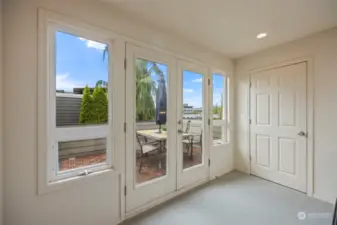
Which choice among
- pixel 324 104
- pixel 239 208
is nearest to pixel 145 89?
pixel 239 208

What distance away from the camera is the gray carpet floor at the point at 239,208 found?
7.23ft

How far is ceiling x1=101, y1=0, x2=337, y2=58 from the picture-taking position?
205 centimetres

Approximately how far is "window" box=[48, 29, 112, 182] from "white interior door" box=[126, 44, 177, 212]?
0.28m

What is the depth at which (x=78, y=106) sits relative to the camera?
196 cm

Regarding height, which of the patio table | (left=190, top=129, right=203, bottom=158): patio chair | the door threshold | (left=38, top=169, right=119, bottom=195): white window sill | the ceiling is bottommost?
the door threshold

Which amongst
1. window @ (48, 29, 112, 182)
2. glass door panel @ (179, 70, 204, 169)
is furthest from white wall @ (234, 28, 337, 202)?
window @ (48, 29, 112, 182)

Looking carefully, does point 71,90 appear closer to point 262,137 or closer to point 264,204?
point 264,204

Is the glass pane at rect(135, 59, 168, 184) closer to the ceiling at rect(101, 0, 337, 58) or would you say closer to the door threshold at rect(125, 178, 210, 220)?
the door threshold at rect(125, 178, 210, 220)

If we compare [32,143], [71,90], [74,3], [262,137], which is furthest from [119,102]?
[262,137]

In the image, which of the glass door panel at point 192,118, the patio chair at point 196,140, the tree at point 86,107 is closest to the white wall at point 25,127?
the tree at point 86,107

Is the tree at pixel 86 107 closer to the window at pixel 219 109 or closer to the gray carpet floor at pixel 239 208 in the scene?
the gray carpet floor at pixel 239 208

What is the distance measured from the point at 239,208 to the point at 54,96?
248cm

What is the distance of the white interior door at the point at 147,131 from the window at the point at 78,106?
278 millimetres

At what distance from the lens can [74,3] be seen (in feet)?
5.98
